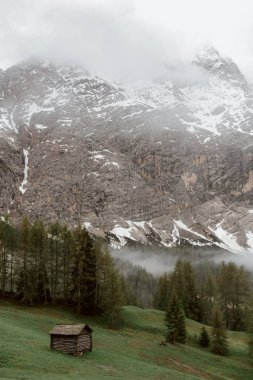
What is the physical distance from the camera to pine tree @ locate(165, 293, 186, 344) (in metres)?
62.6

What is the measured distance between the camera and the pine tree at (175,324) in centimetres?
6262

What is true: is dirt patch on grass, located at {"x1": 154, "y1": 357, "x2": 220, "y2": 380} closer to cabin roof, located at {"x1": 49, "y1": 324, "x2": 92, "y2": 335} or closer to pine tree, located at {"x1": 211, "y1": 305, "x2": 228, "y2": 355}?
cabin roof, located at {"x1": 49, "y1": 324, "x2": 92, "y2": 335}

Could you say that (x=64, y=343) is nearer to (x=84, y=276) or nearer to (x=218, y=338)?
(x=84, y=276)

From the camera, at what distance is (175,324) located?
208 ft

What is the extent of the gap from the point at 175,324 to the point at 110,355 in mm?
18462

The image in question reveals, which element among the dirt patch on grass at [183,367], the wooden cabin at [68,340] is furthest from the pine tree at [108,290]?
the wooden cabin at [68,340]

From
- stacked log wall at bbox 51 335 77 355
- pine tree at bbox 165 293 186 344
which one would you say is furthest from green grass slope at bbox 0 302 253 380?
pine tree at bbox 165 293 186 344

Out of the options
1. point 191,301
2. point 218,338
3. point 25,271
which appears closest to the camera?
point 218,338

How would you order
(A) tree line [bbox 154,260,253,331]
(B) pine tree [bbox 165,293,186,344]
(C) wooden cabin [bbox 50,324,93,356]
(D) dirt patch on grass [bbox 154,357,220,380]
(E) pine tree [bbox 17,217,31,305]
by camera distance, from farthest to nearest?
(A) tree line [bbox 154,260,253,331] → (E) pine tree [bbox 17,217,31,305] → (B) pine tree [bbox 165,293,186,344] → (D) dirt patch on grass [bbox 154,357,220,380] → (C) wooden cabin [bbox 50,324,93,356]

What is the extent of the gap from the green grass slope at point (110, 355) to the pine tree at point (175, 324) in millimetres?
2010

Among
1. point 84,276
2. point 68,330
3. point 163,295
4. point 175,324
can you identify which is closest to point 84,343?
point 68,330

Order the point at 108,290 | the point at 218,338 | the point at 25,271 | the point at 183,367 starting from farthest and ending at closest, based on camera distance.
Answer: the point at 25,271
the point at 108,290
the point at 218,338
the point at 183,367

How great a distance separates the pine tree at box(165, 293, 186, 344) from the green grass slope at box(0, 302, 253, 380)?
2010 millimetres

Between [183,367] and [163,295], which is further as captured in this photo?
[163,295]
